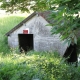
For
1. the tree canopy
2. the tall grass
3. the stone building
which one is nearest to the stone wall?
the stone building

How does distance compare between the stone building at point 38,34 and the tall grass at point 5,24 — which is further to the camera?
the tall grass at point 5,24

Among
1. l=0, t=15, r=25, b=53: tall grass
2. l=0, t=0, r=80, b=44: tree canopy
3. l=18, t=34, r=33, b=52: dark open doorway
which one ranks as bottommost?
l=18, t=34, r=33, b=52: dark open doorway

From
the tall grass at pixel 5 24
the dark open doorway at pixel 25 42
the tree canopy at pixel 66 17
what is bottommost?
the dark open doorway at pixel 25 42

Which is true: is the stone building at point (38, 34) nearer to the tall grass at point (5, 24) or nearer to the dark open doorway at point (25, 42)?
the dark open doorway at point (25, 42)

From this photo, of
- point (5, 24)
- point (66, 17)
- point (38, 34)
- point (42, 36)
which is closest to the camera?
point (66, 17)

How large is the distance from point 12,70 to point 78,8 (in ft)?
13.6

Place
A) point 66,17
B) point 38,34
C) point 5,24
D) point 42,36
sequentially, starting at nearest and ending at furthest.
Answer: point 66,17 → point 42,36 → point 38,34 → point 5,24

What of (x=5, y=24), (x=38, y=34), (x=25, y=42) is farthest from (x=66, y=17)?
(x=5, y=24)

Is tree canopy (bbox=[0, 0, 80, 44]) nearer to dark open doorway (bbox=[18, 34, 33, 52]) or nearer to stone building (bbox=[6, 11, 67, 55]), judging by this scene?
stone building (bbox=[6, 11, 67, 55])

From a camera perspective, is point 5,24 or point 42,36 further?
→ point 5,24

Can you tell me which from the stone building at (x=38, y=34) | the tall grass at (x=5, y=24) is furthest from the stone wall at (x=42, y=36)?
the tall grass at (x=5, y=24)

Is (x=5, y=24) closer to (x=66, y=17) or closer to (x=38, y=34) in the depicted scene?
(x=38, y=34)

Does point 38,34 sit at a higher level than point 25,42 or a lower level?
higher

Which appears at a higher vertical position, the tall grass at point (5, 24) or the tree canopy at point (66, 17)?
the tree canopy at point (66, 17)
